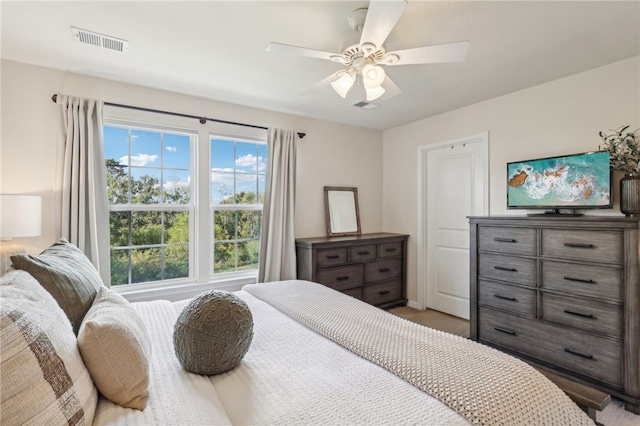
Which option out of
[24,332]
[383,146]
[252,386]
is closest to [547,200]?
[383,146]

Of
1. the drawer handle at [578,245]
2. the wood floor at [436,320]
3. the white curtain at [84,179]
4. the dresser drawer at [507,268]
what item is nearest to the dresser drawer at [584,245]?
the drawer handle at [578,245]

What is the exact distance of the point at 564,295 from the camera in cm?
232

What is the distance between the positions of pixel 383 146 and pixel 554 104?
213cm

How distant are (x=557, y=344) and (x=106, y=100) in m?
4.19

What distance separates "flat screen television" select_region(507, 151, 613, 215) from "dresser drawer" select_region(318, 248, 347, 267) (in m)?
1.77

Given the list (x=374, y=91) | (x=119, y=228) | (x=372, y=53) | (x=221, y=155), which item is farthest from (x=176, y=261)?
(x=372, y=53)

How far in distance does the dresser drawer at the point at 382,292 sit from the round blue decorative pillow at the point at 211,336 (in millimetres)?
2732

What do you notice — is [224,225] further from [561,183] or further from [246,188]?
[561,183]

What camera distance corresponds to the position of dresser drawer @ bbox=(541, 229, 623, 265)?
6.81 feet

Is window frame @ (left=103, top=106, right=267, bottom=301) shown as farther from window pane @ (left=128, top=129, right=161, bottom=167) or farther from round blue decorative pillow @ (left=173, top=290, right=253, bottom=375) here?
round blue decorative pillow @ (left=173, top=290, right=253, bottom=375)

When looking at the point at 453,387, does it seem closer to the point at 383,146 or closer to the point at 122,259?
the point at 122,259

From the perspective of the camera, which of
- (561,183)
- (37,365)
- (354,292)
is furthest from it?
(354,292)

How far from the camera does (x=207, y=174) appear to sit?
10.6 feet

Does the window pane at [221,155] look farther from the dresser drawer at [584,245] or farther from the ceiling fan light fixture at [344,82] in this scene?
the dresser drawer at [584,245]
